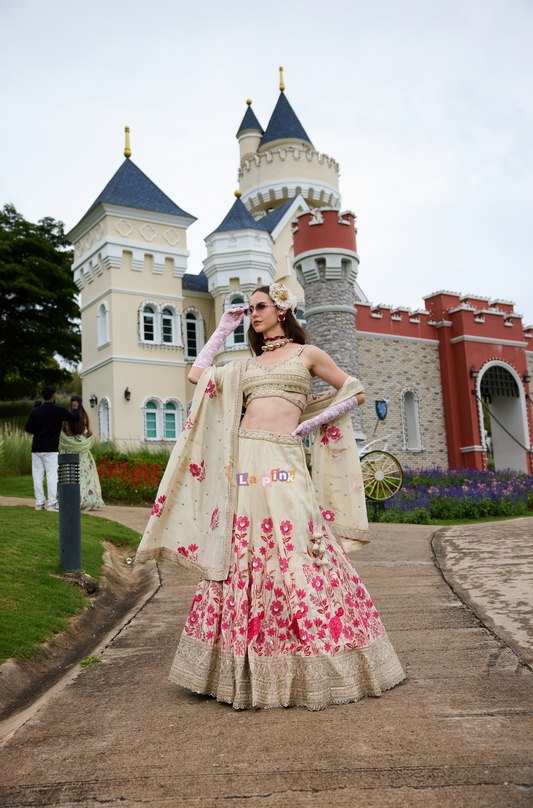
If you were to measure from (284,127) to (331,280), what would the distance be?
48.6 feet

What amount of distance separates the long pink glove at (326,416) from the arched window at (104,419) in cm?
1763

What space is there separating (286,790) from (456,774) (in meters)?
0.57


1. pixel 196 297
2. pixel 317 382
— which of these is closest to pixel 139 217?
pixel 196 297

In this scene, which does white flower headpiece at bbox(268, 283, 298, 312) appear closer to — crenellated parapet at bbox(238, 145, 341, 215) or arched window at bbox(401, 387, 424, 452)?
arched window at bbox(401, 387, 424, 452)

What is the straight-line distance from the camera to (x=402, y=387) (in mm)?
20281

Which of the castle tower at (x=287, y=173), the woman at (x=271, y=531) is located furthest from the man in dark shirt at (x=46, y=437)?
the castle tower at (x=287, y=173)

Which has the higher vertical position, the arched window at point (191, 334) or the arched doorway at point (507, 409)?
the arched window at point (191, 334)

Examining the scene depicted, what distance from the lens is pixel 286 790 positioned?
2.16 meters

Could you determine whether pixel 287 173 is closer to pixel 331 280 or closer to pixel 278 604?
pixel 331 280

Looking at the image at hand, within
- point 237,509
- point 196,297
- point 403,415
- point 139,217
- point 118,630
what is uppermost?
point 139,217

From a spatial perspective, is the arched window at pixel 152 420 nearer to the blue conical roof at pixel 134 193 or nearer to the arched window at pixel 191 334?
the arched window at pixel 191 334

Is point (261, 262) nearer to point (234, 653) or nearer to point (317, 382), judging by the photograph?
point (317, 382)

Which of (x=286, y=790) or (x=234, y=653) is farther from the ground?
(x=234, y=653)

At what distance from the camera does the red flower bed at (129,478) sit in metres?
14.0
